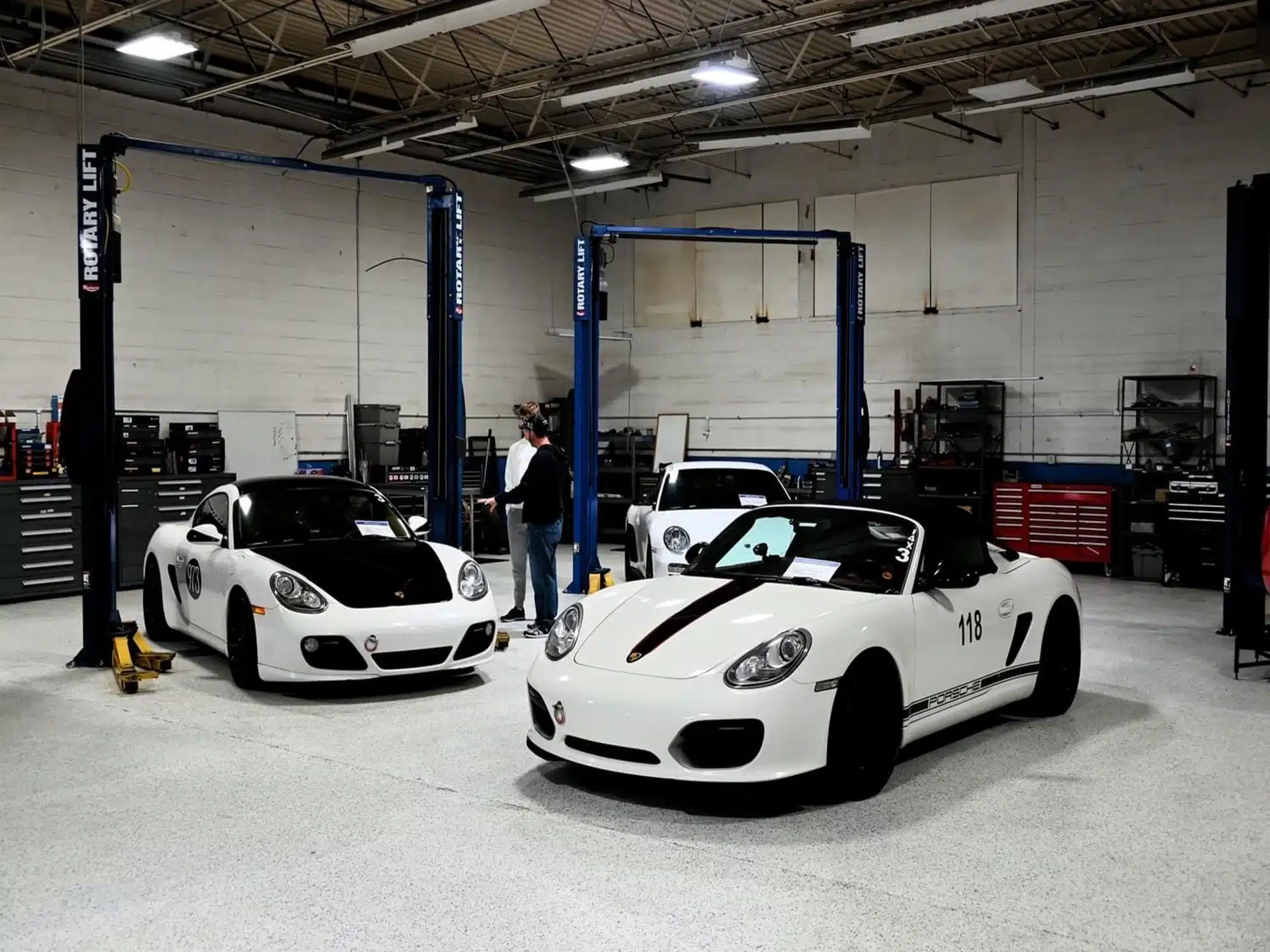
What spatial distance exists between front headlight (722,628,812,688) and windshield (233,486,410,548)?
12.1 feet

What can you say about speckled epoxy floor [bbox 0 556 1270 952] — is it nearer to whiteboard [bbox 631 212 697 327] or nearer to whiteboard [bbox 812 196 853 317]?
whiteboard [bbox 812 196 853 317]

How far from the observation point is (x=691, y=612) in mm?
4988

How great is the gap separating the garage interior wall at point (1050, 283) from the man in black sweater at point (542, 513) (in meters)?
8.03

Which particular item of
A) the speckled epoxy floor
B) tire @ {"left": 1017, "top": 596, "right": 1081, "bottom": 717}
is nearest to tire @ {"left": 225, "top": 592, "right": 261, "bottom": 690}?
the speckled epoxy floor

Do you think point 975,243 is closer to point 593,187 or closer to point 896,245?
point 896,245

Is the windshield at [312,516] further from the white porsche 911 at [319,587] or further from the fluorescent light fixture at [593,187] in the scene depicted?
the fluorescent light fixture at [593,187]

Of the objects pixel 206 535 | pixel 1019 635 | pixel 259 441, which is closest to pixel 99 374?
pixel 206 535

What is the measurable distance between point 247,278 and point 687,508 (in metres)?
6.75

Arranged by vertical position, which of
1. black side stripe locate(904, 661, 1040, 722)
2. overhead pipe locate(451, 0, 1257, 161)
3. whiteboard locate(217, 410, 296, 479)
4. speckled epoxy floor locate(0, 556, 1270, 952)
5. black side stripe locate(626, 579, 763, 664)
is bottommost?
speckled epoxy floor locate(0, 556, 1270, 952)

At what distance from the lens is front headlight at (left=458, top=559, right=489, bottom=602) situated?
22.9 ft

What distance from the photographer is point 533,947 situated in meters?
3.35

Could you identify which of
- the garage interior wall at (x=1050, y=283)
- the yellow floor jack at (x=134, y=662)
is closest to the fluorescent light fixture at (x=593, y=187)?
the garage interior wall at (x=1050, y=283)

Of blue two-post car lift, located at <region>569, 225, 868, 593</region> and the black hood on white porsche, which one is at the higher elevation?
blue two-post car lift, located at <region>569, 225, 868, 593</region>

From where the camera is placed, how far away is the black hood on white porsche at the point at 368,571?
6629 millimetres
